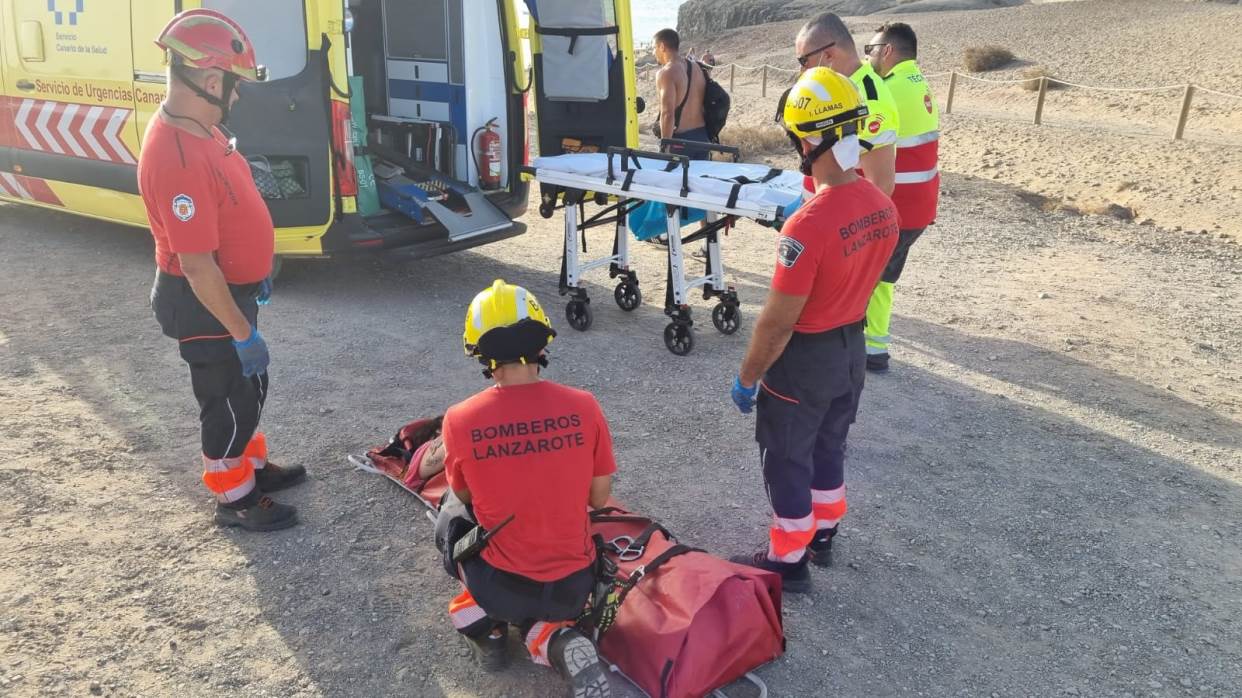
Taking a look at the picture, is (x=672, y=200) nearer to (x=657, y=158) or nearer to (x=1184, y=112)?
(x=657, y=158)

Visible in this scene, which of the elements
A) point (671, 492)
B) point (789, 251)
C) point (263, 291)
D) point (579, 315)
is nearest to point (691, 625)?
point (789, 251)

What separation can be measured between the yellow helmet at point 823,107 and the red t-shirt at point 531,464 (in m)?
1.14

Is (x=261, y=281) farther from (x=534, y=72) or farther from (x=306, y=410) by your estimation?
(x=534, y=72)

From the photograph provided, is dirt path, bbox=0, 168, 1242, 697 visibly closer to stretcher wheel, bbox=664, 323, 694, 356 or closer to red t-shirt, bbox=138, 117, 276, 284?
stretcher wheel, bbox=664, 323, 694, 356

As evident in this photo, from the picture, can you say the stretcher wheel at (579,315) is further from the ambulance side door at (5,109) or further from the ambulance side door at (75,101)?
the ambulance side door at (5,109)

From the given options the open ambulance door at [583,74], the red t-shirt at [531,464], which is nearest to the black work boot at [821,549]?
the red t-shirt at [531,464]

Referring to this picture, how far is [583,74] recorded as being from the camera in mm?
6820

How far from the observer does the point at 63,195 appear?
277 inches

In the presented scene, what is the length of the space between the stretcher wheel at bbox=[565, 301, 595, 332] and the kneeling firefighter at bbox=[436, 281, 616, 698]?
3.29 metres

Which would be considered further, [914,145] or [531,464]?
[914,145]

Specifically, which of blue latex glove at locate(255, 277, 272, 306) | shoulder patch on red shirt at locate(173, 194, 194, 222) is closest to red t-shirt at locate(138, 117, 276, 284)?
shoulder patch on red shirt at locate(173, 194, 194, 222)

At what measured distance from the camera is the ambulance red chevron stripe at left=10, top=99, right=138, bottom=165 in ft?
21.2

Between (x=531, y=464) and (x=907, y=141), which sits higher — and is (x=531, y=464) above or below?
below

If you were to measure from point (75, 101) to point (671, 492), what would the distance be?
530cm
